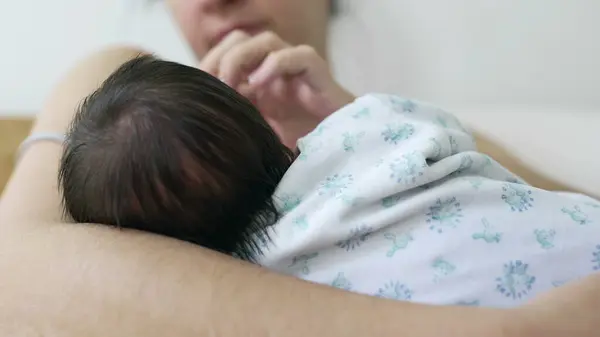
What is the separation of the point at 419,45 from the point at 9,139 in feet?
3.31

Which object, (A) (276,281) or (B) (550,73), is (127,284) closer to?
(A) (276,281)

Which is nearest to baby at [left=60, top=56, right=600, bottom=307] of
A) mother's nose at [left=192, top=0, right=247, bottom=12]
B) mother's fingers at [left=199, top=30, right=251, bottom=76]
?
mother's fingers at [left=199, top=30, right=251, bottom=76]

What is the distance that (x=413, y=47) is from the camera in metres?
1.71

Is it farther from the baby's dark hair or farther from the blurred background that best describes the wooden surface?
the baby's dark hair

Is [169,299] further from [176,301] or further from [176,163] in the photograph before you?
[176,163]

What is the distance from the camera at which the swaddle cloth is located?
22.6 inches

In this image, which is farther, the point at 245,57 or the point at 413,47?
the point at 413,47

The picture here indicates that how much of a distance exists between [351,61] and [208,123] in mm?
1206

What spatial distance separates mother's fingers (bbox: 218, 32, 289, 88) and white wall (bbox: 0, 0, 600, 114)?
0.60 m

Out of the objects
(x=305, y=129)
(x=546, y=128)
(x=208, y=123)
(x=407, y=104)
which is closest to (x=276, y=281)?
(x=208, y=123)

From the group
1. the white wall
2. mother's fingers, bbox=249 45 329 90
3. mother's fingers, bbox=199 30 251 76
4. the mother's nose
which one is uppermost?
the mother's nose

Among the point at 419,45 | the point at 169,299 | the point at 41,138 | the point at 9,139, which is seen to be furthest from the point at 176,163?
the point at 419,45

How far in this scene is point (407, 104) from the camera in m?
Result: 0.79

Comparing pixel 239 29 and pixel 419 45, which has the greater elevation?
pixel 239 29
